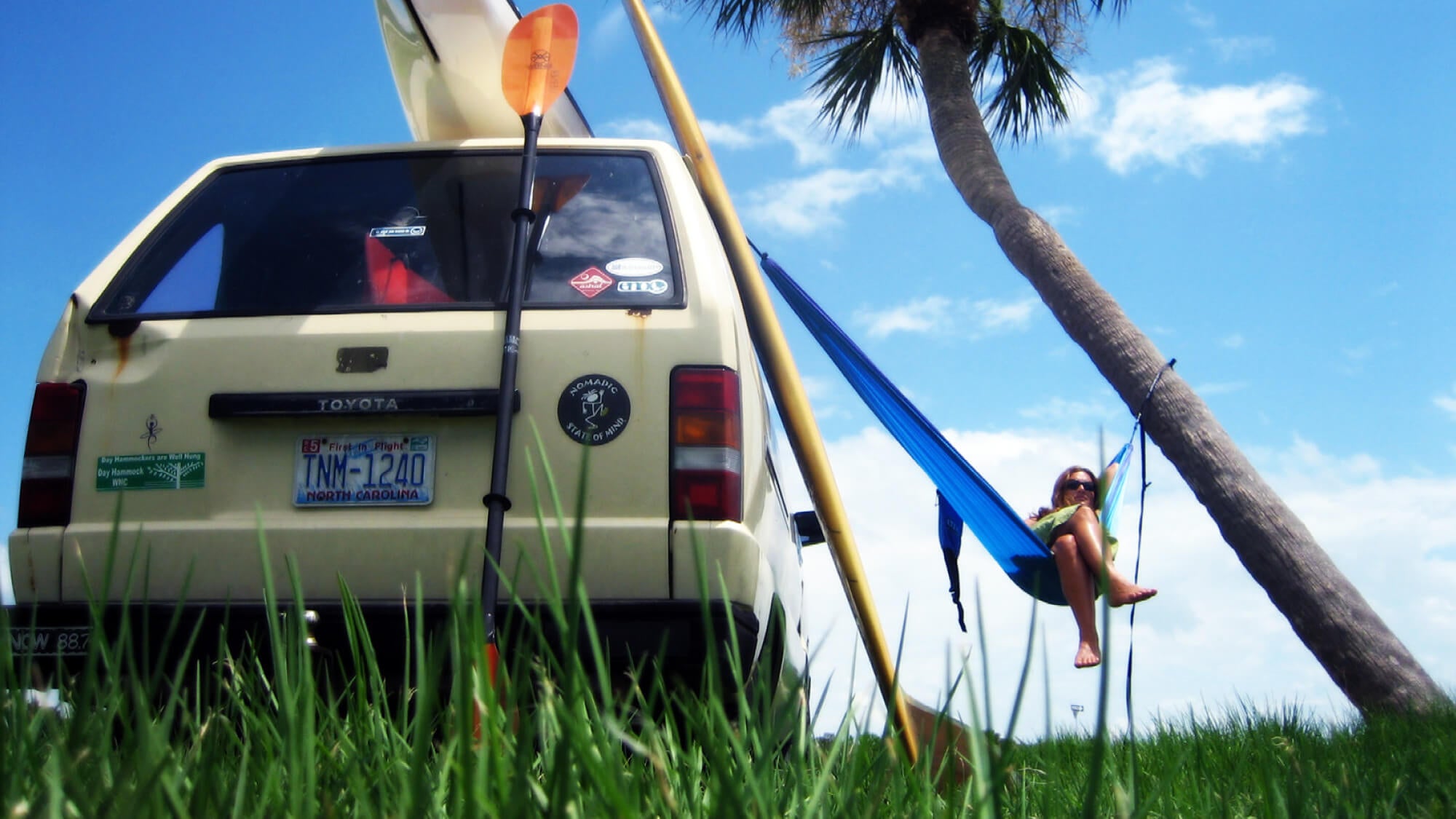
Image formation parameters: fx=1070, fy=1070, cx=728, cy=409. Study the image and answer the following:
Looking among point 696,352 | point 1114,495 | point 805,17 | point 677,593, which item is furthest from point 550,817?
point 805,17

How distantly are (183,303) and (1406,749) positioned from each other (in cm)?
335

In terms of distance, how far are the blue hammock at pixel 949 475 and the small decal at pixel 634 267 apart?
3385 millimetres

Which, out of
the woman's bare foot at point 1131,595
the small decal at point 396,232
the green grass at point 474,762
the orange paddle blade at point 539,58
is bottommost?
the green grass at point 474,762

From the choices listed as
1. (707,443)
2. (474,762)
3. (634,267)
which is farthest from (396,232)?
(474,762)

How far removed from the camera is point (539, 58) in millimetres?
3000

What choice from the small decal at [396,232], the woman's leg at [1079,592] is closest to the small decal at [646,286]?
the small decal at [396,232]

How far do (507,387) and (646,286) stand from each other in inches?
21.3

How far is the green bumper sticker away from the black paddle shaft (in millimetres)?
762

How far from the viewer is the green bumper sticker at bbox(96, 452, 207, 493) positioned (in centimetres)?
267

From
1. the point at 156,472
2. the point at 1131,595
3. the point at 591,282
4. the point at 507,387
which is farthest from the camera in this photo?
the point at 1131,595

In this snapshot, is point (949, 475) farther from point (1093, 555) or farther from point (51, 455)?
point (51, 455)

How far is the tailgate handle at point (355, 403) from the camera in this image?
2.61 m

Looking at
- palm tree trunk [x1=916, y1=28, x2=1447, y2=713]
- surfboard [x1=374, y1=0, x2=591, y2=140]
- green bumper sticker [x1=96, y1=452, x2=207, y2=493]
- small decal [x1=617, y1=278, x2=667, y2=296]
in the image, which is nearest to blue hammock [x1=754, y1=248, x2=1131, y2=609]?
palm tree trunk [x1=916, y1=28, x2=1447, y2=713]

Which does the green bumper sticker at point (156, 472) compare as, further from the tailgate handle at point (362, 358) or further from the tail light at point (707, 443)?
the tail light at point (707, 443)
